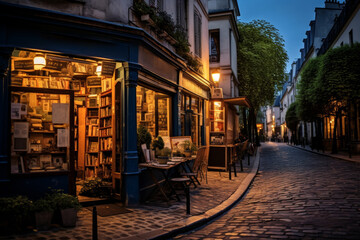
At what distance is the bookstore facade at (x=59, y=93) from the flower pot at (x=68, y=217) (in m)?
1.10

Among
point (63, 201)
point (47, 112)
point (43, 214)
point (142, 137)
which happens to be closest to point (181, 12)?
point (142, 137)

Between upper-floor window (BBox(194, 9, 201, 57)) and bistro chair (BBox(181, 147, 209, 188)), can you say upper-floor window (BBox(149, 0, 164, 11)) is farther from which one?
bistro chair (BBox(181, 147, 209, 188))

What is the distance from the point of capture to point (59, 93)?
6938mm

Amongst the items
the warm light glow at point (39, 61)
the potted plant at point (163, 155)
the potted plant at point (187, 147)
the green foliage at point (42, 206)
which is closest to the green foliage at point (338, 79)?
the potted plant at point (187, 147)

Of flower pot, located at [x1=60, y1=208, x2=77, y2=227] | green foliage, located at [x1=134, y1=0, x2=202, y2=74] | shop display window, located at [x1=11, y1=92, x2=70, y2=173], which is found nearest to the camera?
flower pot, located at [x1=60, y1=208, x2=77, y2=227]

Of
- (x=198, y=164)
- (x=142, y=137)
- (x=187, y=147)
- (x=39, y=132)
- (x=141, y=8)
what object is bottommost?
(x=198, y=164)

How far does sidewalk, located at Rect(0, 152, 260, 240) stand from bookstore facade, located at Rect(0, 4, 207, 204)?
91 cm

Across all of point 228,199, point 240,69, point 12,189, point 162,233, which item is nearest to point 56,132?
point 12,189

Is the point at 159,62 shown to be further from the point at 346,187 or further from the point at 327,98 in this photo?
the point at 327,98

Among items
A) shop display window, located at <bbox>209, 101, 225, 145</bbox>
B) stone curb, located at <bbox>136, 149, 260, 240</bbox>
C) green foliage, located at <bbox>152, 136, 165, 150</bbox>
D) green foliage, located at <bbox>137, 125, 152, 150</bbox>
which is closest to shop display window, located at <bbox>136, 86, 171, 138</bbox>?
green foliage, located at <bbox>137, 125, 152, 150</bbox>

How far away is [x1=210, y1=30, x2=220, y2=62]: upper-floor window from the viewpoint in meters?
22.0

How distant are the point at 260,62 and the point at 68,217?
2632 cm

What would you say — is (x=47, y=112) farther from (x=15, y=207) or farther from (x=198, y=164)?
(x=198, y=164)

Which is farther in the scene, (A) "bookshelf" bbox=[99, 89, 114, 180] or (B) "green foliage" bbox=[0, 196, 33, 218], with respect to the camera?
(A) "bookshelf" bbox=[99, 89, 114, 180]
